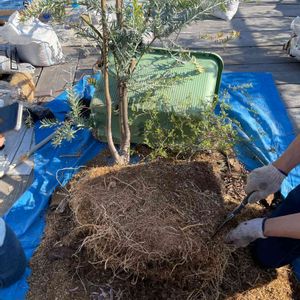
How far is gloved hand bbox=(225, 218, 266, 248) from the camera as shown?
151 centimetres

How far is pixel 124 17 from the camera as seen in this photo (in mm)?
1444

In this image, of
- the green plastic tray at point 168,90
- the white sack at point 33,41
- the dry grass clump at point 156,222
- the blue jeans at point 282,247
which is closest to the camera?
the dry grass clump at point 156,222

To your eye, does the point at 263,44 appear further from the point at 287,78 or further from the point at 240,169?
the point at 240,169

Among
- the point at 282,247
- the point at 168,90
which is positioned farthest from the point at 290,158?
the point at 168,90

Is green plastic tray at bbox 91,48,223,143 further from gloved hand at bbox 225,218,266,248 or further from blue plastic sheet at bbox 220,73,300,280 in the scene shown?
gloved hand at bbox 225,218,266,248

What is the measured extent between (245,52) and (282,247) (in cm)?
242

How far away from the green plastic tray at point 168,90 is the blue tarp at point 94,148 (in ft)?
0.59

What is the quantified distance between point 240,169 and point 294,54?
1547mm

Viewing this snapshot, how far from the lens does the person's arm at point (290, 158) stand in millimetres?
1659

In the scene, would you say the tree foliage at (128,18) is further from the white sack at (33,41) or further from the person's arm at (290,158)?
the white sack at (33,41)

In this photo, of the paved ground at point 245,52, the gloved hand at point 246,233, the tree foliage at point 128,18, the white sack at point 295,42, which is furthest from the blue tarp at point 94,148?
the tree foliage at point 128,18

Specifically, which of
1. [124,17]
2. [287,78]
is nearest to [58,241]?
[124,17]

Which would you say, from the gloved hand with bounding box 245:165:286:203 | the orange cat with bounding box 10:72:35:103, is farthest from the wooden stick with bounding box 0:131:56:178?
the gloved hand with bounding box 245:165:286:203

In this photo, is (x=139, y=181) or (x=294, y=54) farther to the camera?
(x=294, y=54)
